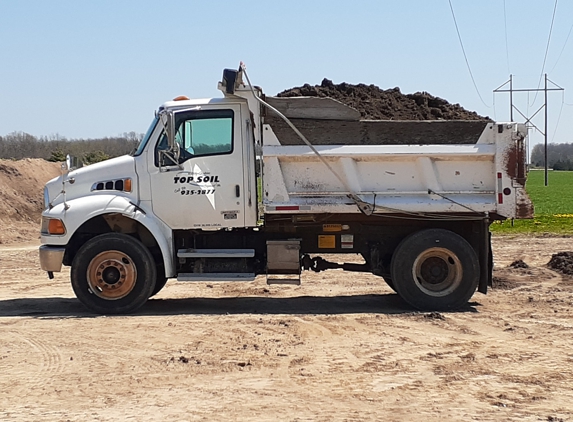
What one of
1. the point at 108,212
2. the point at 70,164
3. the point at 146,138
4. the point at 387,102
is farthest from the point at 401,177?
the point at 70,164

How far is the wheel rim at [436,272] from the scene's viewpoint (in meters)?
10.7

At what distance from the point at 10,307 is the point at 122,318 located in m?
2.24

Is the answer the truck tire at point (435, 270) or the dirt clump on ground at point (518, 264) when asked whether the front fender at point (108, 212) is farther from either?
the dirt clump on ground at point (518, 264)

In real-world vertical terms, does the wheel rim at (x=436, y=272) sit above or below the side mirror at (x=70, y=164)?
below

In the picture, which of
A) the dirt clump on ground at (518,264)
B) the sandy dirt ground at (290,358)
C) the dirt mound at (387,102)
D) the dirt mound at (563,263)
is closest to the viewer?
the sandy dirt ground at (290,358)

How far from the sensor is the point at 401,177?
10.5m

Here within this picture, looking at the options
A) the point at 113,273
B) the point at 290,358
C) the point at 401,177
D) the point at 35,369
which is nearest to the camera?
the point at 35,369

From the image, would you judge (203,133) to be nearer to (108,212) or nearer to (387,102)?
(108,212)

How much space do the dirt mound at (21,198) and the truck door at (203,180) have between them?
14040 millimetres

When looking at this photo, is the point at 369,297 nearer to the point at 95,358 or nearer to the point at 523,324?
the point at 523,324

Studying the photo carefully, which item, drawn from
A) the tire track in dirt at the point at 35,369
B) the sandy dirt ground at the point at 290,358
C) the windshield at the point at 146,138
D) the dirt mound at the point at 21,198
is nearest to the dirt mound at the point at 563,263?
the sandy dirt ground at the point at 290,358

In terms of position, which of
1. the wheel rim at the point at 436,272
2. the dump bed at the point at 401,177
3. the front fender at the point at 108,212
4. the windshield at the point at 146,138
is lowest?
the wheel rim at the point at 436,272

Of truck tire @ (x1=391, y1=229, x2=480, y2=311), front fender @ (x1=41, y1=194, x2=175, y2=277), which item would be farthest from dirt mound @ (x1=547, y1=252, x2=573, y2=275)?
front fender @ (x1=41, y1=194, x2=175, y2=277)

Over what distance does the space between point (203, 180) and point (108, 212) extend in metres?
1.35
